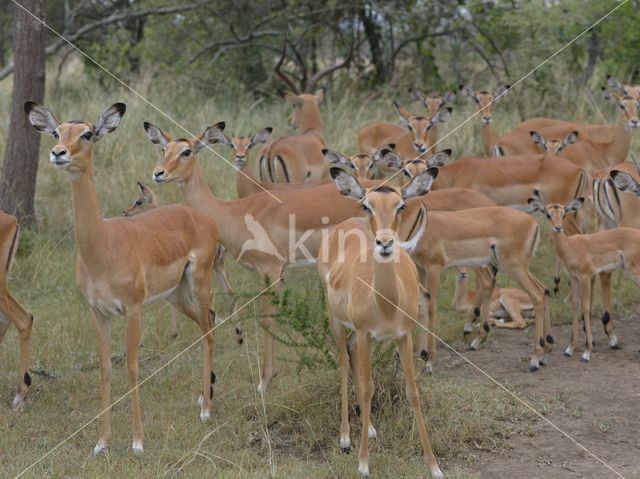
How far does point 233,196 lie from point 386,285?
5524mm

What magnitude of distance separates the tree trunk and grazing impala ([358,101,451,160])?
327 cm

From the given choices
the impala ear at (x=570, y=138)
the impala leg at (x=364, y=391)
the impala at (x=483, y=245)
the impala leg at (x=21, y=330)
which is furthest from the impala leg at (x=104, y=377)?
the impala ear at (x=570, y=138)

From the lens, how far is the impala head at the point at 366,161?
6809 millimetres

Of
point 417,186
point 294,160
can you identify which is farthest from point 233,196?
point 417,186

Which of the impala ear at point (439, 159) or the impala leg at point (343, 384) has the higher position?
the impala ear at point (439, 159)

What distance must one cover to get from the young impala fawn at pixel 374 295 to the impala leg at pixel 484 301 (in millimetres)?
1799

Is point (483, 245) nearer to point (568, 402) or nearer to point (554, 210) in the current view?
point (554, 210)

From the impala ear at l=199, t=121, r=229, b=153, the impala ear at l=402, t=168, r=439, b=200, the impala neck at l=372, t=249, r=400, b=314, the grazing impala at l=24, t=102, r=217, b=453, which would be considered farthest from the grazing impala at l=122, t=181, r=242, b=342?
the impala neck at l=372, t=249, r=400, b=314

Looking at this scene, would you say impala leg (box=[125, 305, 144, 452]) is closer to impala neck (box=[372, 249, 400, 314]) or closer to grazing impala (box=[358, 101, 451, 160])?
impala neck (box=[372, 249, 400, 314])

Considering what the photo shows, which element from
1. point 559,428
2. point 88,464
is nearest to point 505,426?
point 559,428

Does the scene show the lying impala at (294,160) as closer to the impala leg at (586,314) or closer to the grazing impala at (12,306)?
the impala leg at (586,314)

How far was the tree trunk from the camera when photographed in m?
8.02

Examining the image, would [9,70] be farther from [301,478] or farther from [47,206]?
[301,478]

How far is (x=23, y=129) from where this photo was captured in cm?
817
